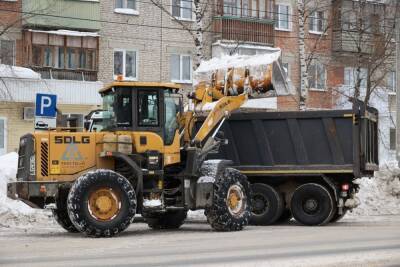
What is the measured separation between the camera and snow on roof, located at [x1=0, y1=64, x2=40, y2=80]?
34062 millimetres

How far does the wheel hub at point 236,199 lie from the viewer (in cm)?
1809

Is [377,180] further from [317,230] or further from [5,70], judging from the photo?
[5,70]

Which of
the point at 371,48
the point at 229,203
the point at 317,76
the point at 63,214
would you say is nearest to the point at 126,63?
the point at 371,48

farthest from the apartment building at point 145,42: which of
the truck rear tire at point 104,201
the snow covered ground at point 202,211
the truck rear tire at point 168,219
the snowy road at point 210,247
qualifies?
the truck rear tire at point 104,201

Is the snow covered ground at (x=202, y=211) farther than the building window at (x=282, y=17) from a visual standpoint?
No

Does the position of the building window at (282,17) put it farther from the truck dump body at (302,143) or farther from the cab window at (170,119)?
the cab window at (170,119)

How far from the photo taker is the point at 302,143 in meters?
20.6

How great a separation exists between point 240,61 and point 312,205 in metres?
3.88

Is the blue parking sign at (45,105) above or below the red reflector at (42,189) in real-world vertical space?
above

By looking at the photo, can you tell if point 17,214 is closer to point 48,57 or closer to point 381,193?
point 381,193

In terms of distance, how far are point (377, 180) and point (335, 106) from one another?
20367 millimetres

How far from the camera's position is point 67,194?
1734 centimetres

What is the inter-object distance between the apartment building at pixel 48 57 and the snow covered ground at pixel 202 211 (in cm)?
1134

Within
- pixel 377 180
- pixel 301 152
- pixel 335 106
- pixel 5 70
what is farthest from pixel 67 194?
pixel 335 106
